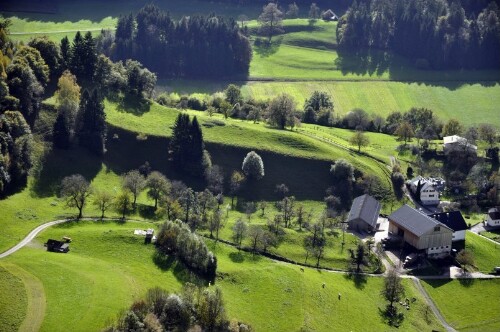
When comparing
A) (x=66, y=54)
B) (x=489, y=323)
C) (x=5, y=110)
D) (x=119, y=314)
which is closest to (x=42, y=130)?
(x=5, y=110)

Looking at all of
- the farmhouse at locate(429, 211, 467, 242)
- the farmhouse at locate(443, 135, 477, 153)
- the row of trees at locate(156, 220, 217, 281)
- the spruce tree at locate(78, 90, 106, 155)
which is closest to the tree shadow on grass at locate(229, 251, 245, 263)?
the row of trees at locate(156, 220, 217, 281)

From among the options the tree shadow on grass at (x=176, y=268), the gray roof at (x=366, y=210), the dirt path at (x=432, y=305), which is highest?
the gray roof at (x=366, y=210)

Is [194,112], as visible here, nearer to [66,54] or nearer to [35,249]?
[66,54]

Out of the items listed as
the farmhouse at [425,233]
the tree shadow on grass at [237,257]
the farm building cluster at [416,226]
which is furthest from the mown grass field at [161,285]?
the farm building cluster at [416,226]

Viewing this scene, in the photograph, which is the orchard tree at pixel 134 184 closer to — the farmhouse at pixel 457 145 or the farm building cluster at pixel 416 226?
the farm building cluster at pixel 416 226

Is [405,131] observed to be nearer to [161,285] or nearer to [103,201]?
[103,201]

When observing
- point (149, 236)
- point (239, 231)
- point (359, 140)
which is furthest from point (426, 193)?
point (149, 236)
